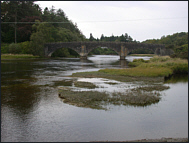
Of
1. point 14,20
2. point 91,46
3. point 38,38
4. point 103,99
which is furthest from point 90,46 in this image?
point 103,99

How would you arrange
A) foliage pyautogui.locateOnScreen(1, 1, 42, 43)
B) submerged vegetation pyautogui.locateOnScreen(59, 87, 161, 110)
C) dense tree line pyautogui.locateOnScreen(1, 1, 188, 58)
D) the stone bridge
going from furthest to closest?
the stone bridge < foliage pyautogui.locateOnScreen(1, 1, 42, 43) < dense tree line pyautogui.locateOnScreen(1, 1, 188, 58) < submerged vegetation pyautogui.locateOnScreen(59, 87, 161, 110)

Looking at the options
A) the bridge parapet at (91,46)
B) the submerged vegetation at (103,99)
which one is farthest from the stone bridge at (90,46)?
the submerged vegetation at (103,99)

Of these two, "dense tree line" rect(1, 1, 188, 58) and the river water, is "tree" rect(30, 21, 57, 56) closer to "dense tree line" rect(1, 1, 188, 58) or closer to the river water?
"dense tree line" rect(1, 1, 188, 58)

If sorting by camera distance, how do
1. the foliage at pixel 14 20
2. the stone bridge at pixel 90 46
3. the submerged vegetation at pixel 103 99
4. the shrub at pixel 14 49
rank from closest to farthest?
the submerged vegetation at pixel 103 99
the shrub at pixel 14 49
the foliage at pixel 14 20
the stone bridge at pixel 90 46

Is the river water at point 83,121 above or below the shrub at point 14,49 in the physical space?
below

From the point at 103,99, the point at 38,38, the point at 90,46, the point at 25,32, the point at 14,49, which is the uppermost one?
the point at 25,32

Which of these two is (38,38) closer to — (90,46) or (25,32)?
(25,32)

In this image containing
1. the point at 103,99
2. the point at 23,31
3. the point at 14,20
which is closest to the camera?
the point at 103,99

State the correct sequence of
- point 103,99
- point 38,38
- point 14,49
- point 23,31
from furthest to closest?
point 23,31 < point 38,38 < point 14,49 < point 103,99

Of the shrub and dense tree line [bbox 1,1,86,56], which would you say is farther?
dense tree line [bbox 1,1,86,56]

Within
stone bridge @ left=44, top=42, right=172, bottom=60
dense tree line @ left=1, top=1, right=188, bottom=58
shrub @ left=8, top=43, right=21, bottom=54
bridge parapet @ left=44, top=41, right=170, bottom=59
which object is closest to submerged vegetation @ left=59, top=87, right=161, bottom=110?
dense tree line @ left=1, top=1, right=188, bottom=58

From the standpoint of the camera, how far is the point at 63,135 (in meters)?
10.5

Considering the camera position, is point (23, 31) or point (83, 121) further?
point (23, 31)

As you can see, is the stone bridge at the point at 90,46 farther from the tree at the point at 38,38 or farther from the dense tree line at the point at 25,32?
the tree at the point at 38,38
